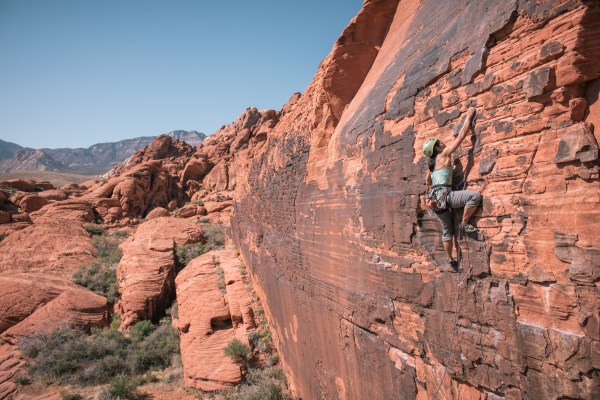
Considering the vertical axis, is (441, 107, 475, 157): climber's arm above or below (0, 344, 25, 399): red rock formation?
above

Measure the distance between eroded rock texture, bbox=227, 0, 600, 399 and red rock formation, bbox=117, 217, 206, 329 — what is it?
948cm

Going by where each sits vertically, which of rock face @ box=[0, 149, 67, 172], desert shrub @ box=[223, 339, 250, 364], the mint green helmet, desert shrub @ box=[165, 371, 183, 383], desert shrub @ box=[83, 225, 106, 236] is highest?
rock face @ box=[0, 149, 67, 172]

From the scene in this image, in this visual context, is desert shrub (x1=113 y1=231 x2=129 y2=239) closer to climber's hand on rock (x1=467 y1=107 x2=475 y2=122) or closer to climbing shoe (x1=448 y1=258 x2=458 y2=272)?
climbing shoe (x1=448 y1=258 x2=458 y2=272)

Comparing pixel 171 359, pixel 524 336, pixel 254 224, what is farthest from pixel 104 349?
pixel 524 336

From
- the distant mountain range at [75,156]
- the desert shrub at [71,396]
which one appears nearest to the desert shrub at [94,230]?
the desert shrub at [71,396]

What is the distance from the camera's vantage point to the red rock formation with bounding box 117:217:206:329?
41.3ft

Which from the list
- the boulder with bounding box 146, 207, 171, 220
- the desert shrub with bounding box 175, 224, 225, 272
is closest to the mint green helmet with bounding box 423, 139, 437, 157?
the desert shrub with bounding box 175, 224, 225, 272

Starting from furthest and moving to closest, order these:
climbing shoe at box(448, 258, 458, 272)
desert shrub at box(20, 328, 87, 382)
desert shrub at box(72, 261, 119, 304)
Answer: desert shrub at box(72, 261, 119, 304) → desert shrub at box(20, 328, 87, 382) → climbing shoe at box(448, 258, 458, 272)

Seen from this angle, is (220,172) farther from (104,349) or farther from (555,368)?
(555,368)

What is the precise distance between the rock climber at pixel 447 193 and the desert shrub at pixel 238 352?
7.49 m

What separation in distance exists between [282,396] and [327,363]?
2.83 meters

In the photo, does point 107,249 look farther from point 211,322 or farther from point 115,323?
point 211,322

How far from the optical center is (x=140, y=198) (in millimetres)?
33531

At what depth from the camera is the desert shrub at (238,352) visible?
8.67 m
